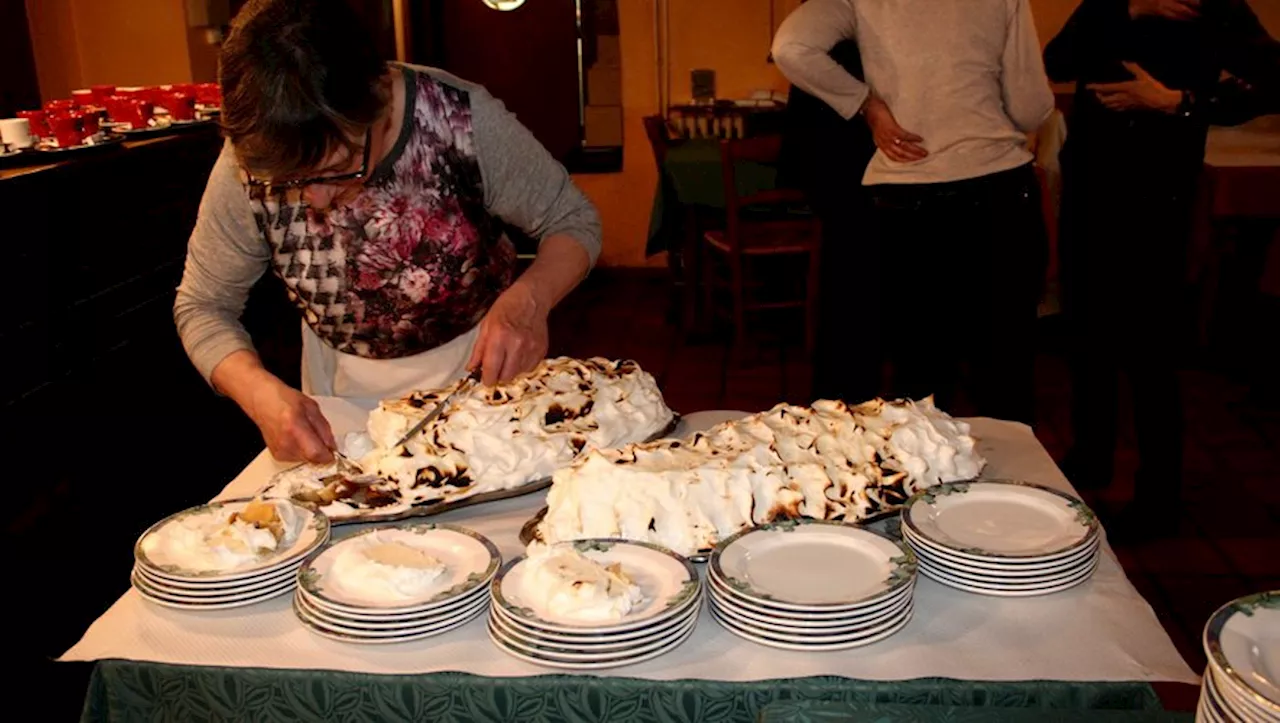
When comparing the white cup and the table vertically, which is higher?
the white cup

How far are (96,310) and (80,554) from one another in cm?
120

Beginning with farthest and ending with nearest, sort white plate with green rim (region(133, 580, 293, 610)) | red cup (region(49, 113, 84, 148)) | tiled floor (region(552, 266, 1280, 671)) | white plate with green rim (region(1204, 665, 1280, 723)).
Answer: red cup (region(49, 113, 84, 148)), tiled floor (region(552, 266, 1280, 671)), white plate with green rim (region(133, 580, 293, 610)), white plate with green rim (region(1204, 665, 1280, 723))

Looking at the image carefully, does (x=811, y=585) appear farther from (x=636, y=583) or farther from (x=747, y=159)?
(x=747, y=159)

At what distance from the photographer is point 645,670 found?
4.79ft

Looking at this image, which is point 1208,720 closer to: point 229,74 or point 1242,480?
point 229,74

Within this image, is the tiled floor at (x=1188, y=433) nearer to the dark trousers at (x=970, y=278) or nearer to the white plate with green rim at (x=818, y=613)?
the dark trousers at (x=970, y=278)

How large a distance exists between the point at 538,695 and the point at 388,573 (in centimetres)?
29

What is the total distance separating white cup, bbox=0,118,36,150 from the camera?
4082 millimetres

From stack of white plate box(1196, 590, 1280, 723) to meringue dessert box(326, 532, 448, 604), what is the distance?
3.20ft

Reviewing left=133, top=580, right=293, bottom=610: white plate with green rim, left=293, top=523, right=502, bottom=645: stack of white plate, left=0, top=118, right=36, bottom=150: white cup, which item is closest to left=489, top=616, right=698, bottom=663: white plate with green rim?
left=293, top=523, right=502, bottom=645: stack of white plate

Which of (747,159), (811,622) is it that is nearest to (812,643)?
(811,622)

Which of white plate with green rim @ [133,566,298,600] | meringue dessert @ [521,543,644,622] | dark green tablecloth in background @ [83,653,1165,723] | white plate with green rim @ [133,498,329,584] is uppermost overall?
meringue dessert @ [521,543,644,622]

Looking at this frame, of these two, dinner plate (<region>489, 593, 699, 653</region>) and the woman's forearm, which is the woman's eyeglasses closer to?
the woman's forearm

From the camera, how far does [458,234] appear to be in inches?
93.8
